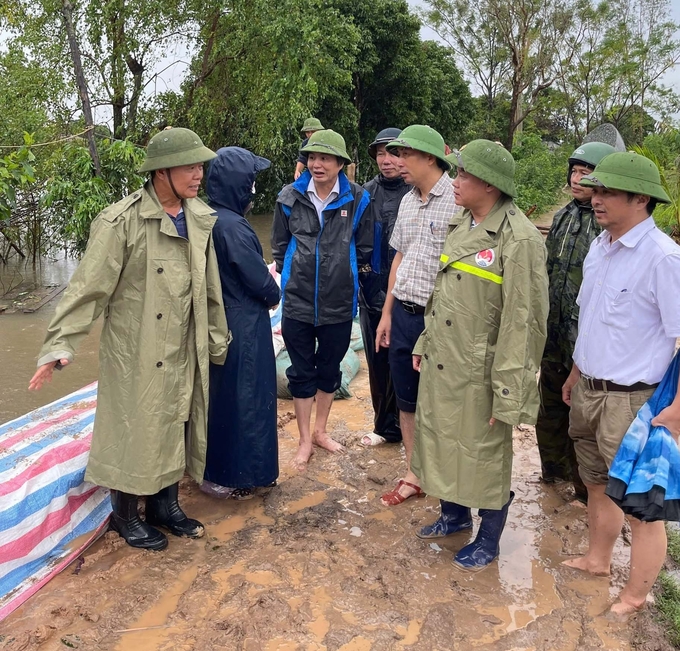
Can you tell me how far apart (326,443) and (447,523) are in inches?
47.4

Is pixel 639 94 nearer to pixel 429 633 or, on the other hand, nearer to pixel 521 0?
pixel 521 0

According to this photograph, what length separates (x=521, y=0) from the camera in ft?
89.0

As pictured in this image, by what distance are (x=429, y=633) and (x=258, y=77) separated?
10.4m

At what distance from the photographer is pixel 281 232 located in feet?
12.8

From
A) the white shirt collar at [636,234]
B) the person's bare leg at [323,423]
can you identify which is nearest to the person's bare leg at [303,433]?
the person's bare leg at [323,423]

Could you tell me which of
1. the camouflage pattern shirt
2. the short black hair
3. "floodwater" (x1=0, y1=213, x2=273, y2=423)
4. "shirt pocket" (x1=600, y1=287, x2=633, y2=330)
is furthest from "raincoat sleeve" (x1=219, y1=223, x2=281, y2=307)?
"floodwater" (x1=0, y1=213, x2=273, y2=423)

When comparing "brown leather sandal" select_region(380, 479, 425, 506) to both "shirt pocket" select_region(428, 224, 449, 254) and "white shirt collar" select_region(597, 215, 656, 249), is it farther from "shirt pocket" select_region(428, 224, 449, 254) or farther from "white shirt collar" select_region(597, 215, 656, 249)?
"white shirt collar" select_region(597, 215, 656, 249)

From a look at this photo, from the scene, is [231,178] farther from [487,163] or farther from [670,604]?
[670,604]

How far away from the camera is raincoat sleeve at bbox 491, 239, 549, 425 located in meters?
2.71

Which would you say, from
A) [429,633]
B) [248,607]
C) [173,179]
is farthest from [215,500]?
[173,179]

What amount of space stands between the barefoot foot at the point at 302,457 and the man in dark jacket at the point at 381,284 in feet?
1.40

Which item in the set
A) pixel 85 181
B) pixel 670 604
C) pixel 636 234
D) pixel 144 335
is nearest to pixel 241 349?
pixel 144 335

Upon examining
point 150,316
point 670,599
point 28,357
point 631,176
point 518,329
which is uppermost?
point 631,176

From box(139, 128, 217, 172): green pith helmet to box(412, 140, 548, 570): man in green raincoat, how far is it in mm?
1119
